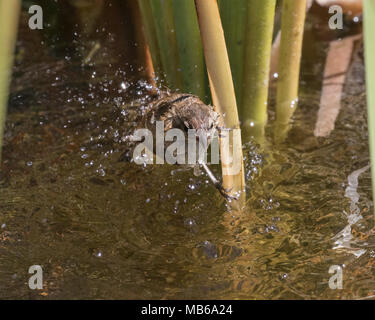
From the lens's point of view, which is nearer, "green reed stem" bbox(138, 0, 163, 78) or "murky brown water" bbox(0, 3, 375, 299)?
"murky brown water" bbox(0, 3, 375, 299)

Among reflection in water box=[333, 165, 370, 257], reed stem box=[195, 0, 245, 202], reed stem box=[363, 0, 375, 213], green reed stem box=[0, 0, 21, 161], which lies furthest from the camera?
reflection in water box=[333, 165, 370, 257]

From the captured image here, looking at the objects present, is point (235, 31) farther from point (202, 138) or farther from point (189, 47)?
point (202, 138)

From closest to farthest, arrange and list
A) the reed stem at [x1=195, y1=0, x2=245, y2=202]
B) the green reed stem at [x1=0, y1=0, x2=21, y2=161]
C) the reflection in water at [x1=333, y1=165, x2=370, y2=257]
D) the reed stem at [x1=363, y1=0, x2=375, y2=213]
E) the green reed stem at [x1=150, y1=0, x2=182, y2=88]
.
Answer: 1. the reed stem at [x1=363, y1=0, x2=375, y2=213]
2. the green reed stem at [x1=0, y1=0, x2=21, y2=161]
3. the reed stem at [x1=195, y1=0, x2=245, y2=202]
4. the reflection in water at [x1=333, y1=165, x2=370, y2=257]
5. the green reed stem at [x1=150, y1=0, x2=182, y2=88]

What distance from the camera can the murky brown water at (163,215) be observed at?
37.7 inches

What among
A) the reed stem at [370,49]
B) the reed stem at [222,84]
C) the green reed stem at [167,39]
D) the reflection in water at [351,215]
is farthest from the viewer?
the green reed stem at [167,39]

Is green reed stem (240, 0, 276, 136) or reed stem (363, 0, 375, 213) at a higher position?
green reed stem (240, 0, 276, 136)

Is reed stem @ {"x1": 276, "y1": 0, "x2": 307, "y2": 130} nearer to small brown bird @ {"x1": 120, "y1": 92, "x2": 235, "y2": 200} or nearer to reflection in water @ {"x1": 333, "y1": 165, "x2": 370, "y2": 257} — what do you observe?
reflection in water @ {"x1": 333, "y1": 165, "x2": 370, "y2": 257}

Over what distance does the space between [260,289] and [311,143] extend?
0.57 meters

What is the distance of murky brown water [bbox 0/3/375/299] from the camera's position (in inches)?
37.7

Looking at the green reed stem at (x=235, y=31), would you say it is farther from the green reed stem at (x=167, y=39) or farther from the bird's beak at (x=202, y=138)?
the bird's beak at (x=202, y=138)

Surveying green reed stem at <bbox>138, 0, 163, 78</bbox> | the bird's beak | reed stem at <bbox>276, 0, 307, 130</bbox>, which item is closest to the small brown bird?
the bird's beak

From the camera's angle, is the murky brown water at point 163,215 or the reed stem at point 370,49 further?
the murky brown water at point 163,215

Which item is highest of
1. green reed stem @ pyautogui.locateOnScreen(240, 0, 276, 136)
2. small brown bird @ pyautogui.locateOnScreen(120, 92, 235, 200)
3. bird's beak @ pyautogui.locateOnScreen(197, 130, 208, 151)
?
green reed stem @ pyautogui.locateOnScreen(240, 0, 276, 136)

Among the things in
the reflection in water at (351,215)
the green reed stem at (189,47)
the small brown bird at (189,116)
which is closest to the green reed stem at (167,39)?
the green reed stem at (189,47)
